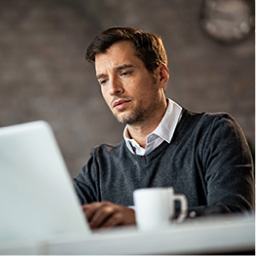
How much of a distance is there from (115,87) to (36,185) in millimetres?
1122

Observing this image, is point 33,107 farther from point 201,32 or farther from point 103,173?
point 103,173

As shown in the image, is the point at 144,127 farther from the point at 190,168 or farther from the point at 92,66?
the point at 92,66

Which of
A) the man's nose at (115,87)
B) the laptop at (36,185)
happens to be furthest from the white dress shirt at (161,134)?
the laptop at (36,185)

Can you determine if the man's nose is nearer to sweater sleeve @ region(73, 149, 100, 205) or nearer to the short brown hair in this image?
the short brown hair

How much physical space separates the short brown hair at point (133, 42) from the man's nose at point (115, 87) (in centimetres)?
16

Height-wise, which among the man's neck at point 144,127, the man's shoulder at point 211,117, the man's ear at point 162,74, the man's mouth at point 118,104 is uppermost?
the man's ear at point 162,74

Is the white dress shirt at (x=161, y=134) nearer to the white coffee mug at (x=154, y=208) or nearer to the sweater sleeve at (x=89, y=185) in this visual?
the sweater sleeve at (x=89, y=185)

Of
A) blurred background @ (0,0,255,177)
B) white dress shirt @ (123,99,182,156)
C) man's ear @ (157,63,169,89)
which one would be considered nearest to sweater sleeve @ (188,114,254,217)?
white dress shirt @ (123,99,182,156)

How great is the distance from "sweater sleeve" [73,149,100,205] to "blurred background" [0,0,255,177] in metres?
2.02

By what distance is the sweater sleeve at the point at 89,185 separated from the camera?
6.51ft

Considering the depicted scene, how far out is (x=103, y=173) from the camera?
6.46 ft

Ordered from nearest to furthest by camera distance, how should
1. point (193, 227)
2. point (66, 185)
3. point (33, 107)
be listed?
point (193, 227)
point (66, 185)
point (33, 107)

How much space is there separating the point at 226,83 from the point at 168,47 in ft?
1.91

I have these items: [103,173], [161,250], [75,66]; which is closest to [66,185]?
[161,250]
